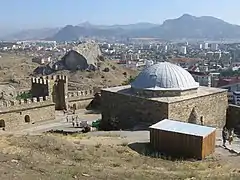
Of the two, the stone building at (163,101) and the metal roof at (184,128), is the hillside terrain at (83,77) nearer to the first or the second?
the stone building at (163,101)

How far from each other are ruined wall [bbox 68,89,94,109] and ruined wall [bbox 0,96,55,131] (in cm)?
269

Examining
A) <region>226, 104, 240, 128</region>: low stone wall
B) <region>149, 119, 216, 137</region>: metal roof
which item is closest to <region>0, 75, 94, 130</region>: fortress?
<region>226, 104, 240, 128</region>: low stone wall

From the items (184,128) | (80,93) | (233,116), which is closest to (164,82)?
(233,116)

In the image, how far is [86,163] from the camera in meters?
13.1

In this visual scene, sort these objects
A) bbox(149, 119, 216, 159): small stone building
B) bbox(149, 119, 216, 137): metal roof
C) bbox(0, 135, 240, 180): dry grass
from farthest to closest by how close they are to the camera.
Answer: bbox(149, 119, 216, 137): metal roof → bbox(149, 119, 216, 159): small stone building → bbox(0, 135, 240, 180): dry grass

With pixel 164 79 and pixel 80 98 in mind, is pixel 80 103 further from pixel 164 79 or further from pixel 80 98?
pixel 164 79

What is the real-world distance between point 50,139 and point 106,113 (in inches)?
346

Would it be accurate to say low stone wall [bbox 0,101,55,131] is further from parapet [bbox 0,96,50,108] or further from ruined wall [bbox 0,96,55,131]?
parapet [bbox 0,96,50,108]

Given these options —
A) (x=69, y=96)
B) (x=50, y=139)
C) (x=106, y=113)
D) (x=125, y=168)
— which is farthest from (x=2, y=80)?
(x=125, y=168)

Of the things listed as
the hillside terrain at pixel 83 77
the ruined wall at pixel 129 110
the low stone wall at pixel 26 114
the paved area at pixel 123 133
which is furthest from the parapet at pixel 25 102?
the hillside terrain at pixel 83 77

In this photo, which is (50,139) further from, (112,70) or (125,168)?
(112,70)

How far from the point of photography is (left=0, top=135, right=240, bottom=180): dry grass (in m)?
11.3

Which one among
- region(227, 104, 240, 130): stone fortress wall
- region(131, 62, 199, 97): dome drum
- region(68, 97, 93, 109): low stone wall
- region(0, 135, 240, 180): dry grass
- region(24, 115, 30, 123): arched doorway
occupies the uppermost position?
region(131, 62, 199, 97): dome drum

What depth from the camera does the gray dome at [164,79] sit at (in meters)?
Result: 21.7
